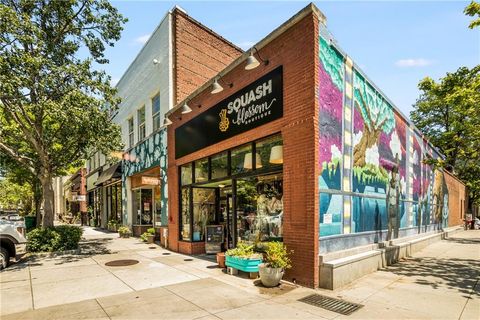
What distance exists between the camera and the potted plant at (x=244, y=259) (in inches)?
303

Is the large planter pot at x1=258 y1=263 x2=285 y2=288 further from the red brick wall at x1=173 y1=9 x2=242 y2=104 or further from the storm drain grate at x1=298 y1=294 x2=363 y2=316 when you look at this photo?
the red brick wall at x1=173 y1=9 x2=242 y2=104

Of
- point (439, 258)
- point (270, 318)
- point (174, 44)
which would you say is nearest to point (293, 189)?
point (270, 318)

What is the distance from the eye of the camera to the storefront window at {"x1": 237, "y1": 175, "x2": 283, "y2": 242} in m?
8.27

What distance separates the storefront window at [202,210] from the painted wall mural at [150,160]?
7.63 feet

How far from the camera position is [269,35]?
8.19 m

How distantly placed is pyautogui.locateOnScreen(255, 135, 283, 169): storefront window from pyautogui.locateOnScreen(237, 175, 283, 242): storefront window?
39 cm

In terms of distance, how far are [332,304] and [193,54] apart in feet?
42.5

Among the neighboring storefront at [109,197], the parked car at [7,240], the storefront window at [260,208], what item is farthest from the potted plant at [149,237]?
the storefront window at [260,208]

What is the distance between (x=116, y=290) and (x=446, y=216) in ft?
81.6

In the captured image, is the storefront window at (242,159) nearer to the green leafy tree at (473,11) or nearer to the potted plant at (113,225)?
the green leafy tree at (473,11)

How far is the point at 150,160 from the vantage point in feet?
52.6

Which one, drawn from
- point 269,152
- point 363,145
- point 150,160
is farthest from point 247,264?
point 150,160

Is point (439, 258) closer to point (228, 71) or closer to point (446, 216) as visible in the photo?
point (228, 71)

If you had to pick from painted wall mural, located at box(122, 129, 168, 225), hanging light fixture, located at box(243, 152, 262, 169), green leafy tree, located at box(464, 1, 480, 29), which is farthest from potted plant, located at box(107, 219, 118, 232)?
green leafy tree, located at box(464, 1, 480, 29)
